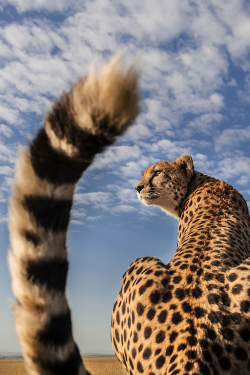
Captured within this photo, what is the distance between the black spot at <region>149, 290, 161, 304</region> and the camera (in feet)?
6.63

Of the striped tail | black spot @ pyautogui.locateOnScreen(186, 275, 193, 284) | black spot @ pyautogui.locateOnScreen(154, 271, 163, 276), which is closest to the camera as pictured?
the striped tail

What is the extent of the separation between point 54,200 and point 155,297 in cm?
116

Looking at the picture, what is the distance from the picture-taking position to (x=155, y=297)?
2.03 meters

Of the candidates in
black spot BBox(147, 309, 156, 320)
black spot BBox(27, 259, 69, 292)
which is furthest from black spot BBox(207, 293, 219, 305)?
black spot BBox(27, 259, 69, 292)

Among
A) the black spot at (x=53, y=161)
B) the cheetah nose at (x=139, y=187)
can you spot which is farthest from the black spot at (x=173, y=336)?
the cheetah nose at (x=139, y=187)

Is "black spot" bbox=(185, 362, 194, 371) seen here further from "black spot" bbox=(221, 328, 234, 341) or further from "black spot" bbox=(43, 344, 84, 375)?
"black spot" bbox=(43, 344, 84, 375)

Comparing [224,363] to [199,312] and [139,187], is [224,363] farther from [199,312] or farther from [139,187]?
[139,187]

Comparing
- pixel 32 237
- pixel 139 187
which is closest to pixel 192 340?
pixel 32 237

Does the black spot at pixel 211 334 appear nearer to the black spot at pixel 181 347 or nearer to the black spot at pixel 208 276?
the black spot at pixel 181 347

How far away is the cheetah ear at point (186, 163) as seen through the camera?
3900 millimetres

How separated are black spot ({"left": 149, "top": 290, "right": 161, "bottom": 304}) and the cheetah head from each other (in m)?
1.90

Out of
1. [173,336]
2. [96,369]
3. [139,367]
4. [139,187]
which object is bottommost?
[96,369]

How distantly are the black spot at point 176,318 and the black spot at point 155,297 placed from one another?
0.46 feet

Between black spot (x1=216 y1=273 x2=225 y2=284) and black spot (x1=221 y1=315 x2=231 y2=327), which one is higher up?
black spot (x1=216 y1=273 x2=225 y2=284)
